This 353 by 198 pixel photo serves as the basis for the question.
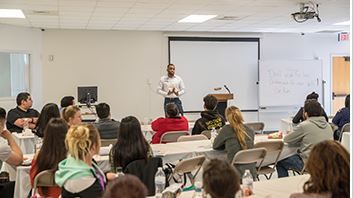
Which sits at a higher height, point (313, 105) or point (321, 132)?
point (313, 105)

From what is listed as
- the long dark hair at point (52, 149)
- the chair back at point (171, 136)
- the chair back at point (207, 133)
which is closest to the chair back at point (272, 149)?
the chair back at point (207, 133)

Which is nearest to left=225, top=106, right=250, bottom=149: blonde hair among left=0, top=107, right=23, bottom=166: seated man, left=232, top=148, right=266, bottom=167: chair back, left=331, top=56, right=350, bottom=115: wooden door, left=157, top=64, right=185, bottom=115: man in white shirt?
left=232, top=148, right=266, bottom=167: chair back

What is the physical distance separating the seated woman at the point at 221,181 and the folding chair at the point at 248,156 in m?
2.34

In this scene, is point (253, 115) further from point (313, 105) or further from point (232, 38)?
point (313, 105)

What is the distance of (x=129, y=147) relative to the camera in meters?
3.56

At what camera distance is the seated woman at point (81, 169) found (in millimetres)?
2734

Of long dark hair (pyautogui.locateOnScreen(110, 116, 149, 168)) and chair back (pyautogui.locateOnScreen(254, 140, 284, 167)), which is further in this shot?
chair back (pyautogui.locateOnScreen(254, 140, 284, 167))

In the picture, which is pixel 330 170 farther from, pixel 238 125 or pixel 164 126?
pixel 164 126

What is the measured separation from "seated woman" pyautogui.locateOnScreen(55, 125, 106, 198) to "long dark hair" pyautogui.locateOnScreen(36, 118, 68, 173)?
39cm

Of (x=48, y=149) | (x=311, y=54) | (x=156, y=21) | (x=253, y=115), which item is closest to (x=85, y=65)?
(x=156, y=21)

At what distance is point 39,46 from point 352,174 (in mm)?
8456

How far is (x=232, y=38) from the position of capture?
1056 cm

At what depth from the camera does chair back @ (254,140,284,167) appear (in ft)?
15.6

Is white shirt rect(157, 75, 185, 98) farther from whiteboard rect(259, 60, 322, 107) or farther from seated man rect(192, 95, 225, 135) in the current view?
seated man rect(192, 95, 225, 135)
